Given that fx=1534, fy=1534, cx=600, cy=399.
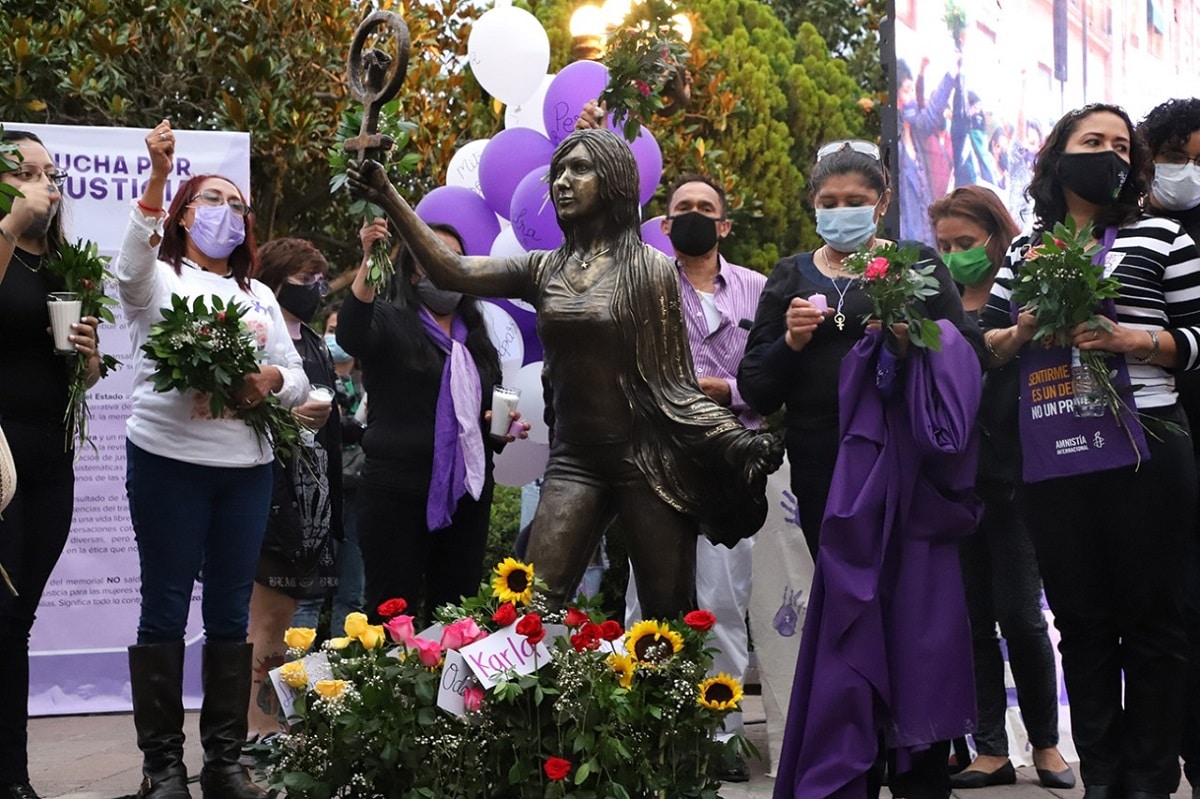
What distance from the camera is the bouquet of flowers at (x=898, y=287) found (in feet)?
16.3

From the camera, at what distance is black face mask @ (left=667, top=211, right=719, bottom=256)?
6.42 metres

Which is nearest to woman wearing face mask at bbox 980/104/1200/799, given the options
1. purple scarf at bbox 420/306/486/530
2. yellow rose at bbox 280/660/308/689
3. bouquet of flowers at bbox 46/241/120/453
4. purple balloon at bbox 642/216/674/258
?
purple balloon at bbox 642/216/674/258

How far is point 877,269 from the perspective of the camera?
4.95 m

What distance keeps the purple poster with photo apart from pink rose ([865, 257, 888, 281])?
2.27ft

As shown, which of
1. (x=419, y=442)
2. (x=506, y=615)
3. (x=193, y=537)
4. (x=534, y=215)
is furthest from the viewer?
(x=534, y=215)

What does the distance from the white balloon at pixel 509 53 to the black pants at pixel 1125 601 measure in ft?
12.4

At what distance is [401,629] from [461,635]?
0.29 metres

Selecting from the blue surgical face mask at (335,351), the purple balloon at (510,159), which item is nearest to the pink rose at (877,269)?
the purple balloon at (510,159)

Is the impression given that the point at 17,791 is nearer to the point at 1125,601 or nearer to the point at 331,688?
the point at 331,688

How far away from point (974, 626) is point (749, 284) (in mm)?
1714

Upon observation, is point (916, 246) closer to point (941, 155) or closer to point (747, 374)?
point (747, 374)

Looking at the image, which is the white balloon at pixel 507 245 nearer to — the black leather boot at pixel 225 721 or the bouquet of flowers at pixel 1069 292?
the black leather boot at pixel 225 721

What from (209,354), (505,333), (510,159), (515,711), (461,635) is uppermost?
(510,159)

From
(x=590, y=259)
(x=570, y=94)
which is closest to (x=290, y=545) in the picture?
(x=590, y=259)
